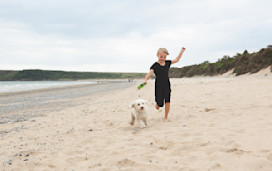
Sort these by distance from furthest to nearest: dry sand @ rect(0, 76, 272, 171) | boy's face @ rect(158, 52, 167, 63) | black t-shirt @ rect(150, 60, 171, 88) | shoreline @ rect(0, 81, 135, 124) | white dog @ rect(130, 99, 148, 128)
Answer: shoreline @ rect(0, 81, 135, 124)
black t-shirt @ rect(150, 60, 171, 88)
boy's face @ rect(158, 52, 167, 63)
white dog @ rect(130, 99, 148, 128)
dry sand @ rect(0, 76, 272, 171)

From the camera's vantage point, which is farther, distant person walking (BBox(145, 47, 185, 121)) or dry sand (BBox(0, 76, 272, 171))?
distant person walking (BBox(145, 47, 185, 121))

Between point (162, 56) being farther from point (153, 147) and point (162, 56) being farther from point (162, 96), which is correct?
point (153, 147)

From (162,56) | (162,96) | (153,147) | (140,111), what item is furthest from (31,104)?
(153,147)

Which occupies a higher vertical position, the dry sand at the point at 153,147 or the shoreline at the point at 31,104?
the dry sand at the point at 153,147

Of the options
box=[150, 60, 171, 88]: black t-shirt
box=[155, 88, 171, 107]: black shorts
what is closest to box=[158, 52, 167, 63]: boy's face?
box=[150, 60, 171, 88]: black t-shirt

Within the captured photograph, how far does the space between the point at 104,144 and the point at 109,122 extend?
2.26 metres

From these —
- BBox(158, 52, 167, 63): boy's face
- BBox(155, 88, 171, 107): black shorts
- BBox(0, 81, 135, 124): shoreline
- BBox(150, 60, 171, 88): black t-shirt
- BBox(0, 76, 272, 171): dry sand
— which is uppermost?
BBox(158, 52, 167, 63): boy's face

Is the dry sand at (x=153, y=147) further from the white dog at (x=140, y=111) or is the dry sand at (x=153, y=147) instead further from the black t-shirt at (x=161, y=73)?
the black t-shirt at (x=161, y=73)

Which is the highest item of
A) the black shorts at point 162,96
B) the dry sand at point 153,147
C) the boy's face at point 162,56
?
the boy's face at point 162,56

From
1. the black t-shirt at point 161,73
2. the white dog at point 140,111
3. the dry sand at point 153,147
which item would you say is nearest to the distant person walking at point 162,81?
the black t-shirt at point 161,73

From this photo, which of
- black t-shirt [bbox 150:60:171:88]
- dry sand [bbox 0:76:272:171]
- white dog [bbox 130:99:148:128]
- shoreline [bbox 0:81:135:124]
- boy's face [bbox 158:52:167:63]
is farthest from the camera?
shoreline [bbox 0:81:135:124]

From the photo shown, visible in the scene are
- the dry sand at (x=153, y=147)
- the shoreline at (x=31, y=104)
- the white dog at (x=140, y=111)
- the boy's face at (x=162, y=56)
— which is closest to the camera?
the dry sand at (x=153, y=147)

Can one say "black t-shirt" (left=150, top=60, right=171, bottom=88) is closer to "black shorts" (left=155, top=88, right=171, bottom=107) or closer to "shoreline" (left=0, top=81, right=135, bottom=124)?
"black shorts" (left=155, top=88, right=171, bottom=107)

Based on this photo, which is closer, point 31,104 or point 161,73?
point 161,73
